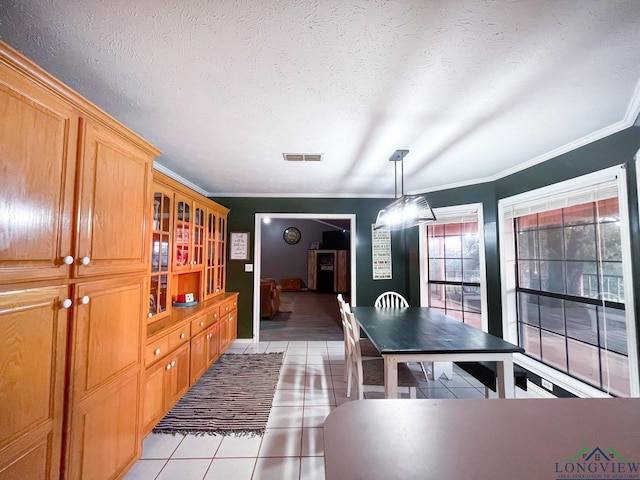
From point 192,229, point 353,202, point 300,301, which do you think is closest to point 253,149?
point 192,229

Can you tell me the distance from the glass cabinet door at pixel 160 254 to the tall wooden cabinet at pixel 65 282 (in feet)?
2.57

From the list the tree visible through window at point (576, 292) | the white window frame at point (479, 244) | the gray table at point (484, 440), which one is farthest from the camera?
the white window frame at point (479, 244)

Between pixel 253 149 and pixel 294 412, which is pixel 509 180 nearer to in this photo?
pixel 253 149

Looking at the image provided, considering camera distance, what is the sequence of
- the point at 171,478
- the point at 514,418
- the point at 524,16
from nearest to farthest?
the point at 514,418 → the point at 524,16 → the point at 171,478

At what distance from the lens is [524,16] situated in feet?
3.64

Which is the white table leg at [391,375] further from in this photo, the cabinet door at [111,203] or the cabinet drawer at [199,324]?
the cabinet drawer at [199,324]

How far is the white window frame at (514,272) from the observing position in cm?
194

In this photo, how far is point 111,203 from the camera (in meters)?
1.44

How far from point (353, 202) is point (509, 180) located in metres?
2.11

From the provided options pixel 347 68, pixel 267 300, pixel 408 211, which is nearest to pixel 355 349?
pixel 408 211

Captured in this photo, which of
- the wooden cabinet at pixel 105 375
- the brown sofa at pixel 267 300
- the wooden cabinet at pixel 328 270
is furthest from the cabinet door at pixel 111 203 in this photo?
the wooden cabinet at pixel 328 270

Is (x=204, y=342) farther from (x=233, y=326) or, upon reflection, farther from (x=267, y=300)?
(x=267, y=300)

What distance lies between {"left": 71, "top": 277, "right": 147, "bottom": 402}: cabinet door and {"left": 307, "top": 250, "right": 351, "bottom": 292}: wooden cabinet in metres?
8.27

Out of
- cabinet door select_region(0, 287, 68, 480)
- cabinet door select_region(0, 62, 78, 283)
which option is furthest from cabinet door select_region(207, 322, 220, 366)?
cabinet door select_region(0, 62, 78, 283)
